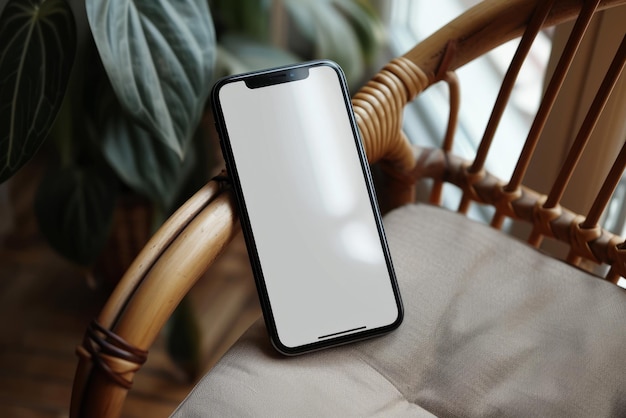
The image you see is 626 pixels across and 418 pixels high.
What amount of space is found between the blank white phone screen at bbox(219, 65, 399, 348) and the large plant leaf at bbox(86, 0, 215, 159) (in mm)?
139

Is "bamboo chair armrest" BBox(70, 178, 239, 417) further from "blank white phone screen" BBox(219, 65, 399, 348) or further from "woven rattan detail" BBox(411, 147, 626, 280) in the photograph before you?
"woven rattan detail" BBox(411, 147, 626, 280)

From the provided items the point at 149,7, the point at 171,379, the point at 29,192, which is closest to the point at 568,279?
the point at 149,7

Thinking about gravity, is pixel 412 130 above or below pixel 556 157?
below

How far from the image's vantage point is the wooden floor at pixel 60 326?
3.36ft

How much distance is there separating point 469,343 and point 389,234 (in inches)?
4.7

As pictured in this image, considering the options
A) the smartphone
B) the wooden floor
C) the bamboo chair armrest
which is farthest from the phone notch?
the wooden floor

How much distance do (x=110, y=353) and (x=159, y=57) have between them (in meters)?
0.29

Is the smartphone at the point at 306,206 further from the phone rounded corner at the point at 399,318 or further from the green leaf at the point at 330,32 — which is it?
the green leaf at the point at 330,32

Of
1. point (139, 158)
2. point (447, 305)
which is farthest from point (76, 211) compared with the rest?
point (447, 305)

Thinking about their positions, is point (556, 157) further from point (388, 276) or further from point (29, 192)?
point (29, 192)

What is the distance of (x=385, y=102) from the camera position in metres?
0.58

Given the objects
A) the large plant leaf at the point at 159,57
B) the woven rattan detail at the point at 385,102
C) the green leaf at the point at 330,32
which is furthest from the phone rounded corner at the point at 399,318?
the green leaf at the point at 330,32

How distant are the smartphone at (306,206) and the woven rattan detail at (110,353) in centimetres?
10

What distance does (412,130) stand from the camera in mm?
1042
